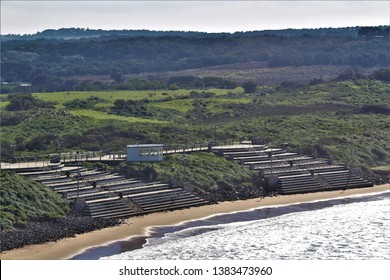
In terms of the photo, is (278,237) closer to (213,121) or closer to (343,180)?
(343,180)

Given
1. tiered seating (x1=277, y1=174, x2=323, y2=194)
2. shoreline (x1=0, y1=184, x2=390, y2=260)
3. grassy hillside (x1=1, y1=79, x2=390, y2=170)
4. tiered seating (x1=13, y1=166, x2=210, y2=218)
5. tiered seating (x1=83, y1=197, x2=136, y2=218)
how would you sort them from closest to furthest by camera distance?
shoreline (x1=0, y1=184, x2=390, y2=260), tiered seating (x1=83, y1=197, x2=136, y2=218), tiered seating (x1=13, y1=166, x2=210, y2=218), tiered seating (x1=277, y1=174, x2=323, y2=194), grassy hillside (x1=1, y1=79, x2=390, y2=170)

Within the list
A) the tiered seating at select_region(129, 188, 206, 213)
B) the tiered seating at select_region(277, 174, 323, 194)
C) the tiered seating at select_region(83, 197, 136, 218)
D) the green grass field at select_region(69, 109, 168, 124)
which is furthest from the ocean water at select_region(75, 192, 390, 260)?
the green grass field at select_region(69, 109, 168, 124)

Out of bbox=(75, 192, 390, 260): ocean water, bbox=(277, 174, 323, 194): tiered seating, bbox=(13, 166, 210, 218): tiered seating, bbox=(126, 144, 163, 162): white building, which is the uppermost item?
bbox=(126, 144, 163, 162): white building

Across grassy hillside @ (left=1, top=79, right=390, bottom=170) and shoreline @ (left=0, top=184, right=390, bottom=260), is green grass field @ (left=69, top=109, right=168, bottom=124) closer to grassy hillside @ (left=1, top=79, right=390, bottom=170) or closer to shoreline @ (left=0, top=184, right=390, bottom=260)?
grassy hillside @ (left=1, top=79, right=390, bottom=170)

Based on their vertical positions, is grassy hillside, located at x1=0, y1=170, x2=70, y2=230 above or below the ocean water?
above

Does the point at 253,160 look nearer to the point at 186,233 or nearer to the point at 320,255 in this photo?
the point at 186,233

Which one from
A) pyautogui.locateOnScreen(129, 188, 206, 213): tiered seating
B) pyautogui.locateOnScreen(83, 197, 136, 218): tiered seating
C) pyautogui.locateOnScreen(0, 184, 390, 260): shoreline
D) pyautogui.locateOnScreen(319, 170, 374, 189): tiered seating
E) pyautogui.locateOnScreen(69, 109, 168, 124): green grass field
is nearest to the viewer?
pyautogui.locateOnScreen(0, 184, 390, 260): shoreline
